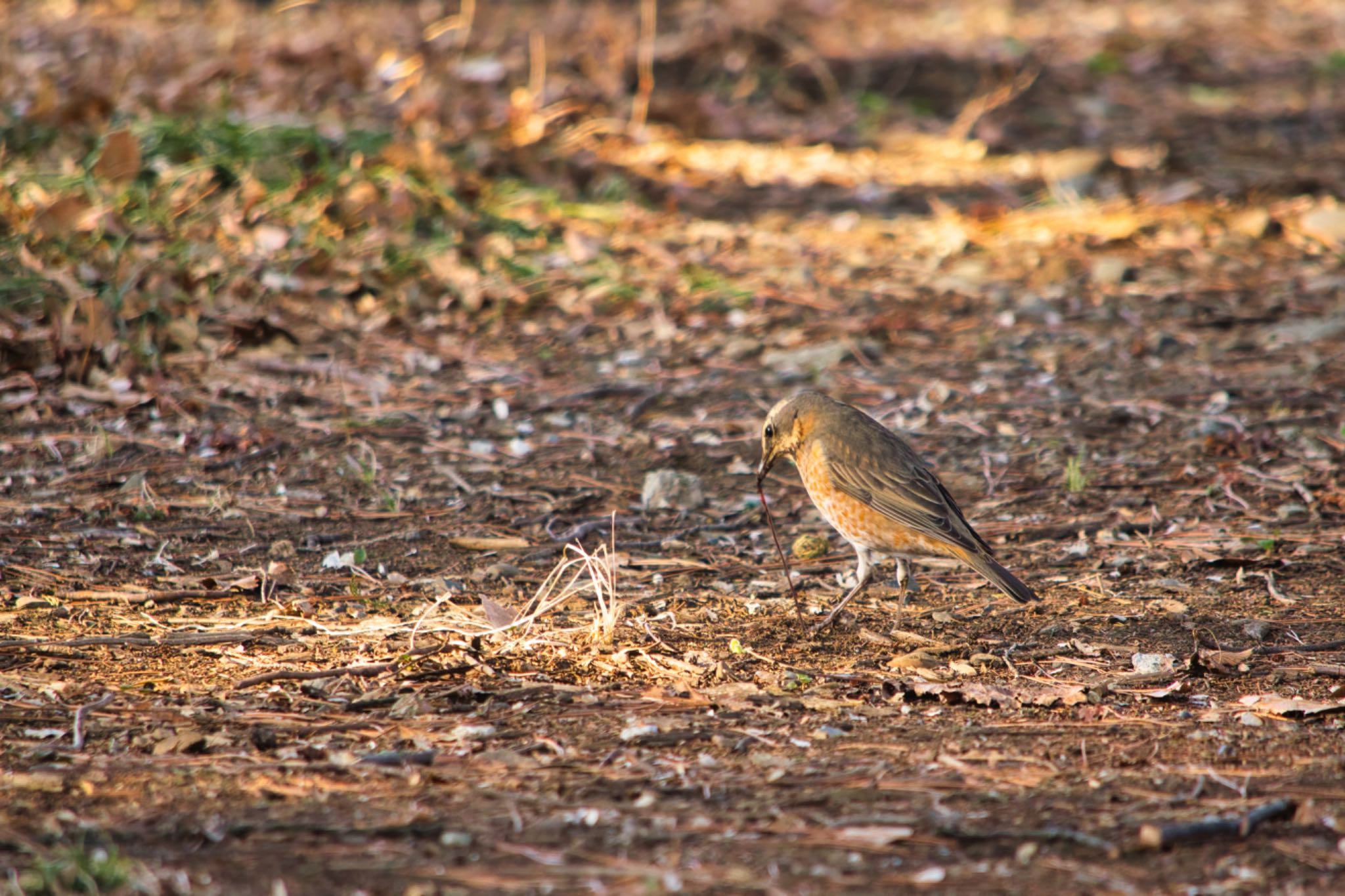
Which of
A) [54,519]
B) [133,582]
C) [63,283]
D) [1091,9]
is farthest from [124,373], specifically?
[1091,9]

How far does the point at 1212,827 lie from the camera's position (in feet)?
10.0

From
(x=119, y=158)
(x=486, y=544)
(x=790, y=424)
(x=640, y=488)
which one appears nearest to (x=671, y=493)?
(x=640, y=488)

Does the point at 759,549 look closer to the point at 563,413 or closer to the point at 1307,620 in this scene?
the point at 563,413

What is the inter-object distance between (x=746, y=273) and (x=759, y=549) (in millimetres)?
3263

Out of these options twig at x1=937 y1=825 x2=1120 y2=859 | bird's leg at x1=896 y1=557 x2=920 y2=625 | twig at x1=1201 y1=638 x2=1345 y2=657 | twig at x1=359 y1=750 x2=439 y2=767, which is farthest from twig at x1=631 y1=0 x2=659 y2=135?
twig at x1=937 y1=825 x2=1120 y2=859

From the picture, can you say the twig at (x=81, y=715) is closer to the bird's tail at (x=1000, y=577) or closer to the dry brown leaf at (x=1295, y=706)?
the bird's tail at (x=1000, y=577)

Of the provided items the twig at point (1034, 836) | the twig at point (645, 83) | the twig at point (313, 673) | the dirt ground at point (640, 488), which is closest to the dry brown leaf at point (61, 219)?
the dirt ground at point (640, 488)

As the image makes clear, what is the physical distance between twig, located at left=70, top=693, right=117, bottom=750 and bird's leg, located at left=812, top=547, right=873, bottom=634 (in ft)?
7.50

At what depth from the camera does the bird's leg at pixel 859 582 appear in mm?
4734

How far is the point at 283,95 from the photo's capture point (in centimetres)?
947

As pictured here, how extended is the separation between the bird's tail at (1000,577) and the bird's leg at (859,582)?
0.41 metres

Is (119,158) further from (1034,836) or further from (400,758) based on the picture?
(1034,836)

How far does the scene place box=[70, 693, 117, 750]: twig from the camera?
3.45 metres

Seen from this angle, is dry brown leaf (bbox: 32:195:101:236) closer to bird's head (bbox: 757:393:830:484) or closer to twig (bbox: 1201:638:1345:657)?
bird's head (bbox: 757:393:830:484)
